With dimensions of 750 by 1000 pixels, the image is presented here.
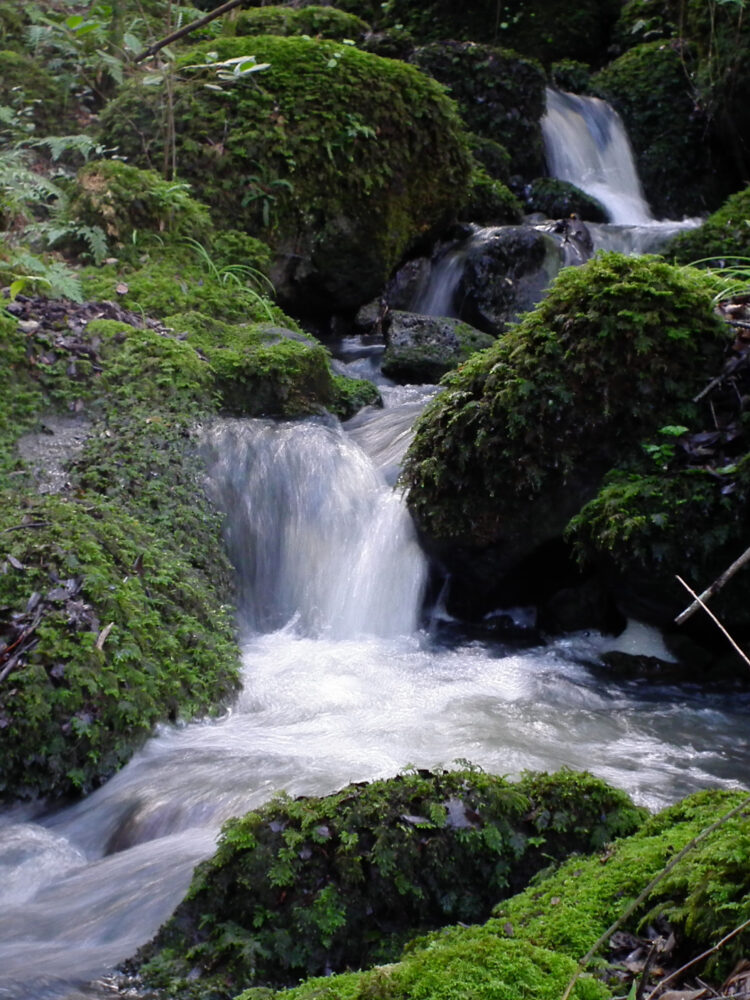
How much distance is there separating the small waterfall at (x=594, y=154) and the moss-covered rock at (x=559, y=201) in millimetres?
771

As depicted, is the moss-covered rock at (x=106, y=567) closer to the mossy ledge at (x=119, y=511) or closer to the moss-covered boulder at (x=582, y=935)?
the mossy ledge at (x=119, y=511)

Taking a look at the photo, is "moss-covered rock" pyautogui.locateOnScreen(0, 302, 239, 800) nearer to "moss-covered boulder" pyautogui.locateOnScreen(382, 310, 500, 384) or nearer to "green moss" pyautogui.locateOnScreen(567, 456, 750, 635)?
"green moss" pyautogui.locateOnScreen(567, 456, 750, 635)

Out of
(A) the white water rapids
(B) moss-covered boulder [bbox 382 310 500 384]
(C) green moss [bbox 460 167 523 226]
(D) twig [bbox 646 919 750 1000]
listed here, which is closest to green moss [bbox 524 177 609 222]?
(C) green moss [bbox 460 167 523 226]

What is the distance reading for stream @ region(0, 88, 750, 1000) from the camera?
11.0ft

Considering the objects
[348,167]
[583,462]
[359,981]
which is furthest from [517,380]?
[348,167]

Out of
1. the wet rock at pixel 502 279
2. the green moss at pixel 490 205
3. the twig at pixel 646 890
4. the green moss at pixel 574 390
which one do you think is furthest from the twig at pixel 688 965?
the green moss at pixel 490 205

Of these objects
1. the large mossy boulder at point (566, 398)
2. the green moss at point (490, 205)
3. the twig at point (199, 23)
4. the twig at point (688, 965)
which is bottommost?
the twig at point (688, 965)

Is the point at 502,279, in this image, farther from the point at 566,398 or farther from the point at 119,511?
the point at 119,511

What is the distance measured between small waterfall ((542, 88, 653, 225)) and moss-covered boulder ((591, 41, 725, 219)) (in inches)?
11.4

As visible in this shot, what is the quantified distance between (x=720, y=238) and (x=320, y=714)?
27.5ft

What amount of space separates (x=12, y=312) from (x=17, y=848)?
444 cm

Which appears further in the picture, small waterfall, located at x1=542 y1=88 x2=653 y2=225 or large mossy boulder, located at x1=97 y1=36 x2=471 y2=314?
small waterfall, located at x1=542 y1=88 x2=653 y2=225

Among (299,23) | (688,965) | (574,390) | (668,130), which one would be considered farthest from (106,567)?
(668,130)

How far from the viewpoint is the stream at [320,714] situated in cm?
334
